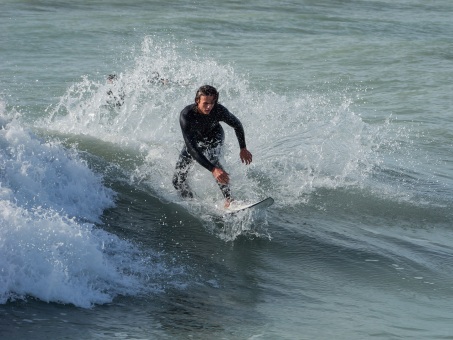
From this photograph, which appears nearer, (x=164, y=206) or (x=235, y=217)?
(x=235, y=217)

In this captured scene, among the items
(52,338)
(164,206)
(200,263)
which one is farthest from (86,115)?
(52,338)

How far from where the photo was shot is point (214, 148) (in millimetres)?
8875

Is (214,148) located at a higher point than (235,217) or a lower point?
higher

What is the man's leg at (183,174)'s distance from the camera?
29.8 feet

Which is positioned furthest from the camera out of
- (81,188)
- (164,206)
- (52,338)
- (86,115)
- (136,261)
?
(86,115)

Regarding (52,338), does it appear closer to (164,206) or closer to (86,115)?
(164,206)

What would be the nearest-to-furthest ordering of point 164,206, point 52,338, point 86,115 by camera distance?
point 52,338
point 164,206
point 86,115

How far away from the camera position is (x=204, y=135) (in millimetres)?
8789

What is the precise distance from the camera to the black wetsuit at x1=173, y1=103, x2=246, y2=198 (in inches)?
335

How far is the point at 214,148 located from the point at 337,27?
19645mm

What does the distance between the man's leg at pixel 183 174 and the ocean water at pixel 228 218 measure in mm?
155

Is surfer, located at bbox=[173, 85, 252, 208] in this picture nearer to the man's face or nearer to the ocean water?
the man's face

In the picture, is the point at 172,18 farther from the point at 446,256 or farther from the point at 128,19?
the point at 446,256

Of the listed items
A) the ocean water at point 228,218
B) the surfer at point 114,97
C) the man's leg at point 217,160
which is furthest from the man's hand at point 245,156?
the surfer at point 114,97
